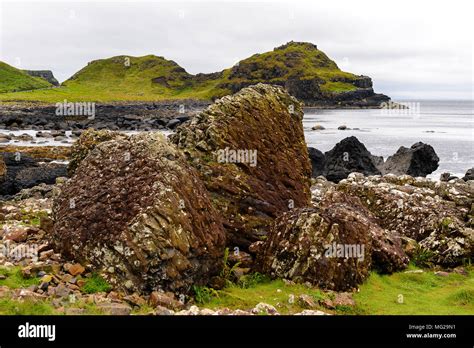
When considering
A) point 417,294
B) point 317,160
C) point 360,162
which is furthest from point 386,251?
point 317,160

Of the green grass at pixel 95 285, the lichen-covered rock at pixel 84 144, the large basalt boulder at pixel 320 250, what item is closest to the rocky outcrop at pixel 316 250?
the large basalt boulder at pixel 320 250

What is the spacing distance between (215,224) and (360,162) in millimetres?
35069

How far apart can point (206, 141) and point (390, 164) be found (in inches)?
1466

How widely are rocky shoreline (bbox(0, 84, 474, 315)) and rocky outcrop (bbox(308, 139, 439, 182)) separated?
24790 millimetres

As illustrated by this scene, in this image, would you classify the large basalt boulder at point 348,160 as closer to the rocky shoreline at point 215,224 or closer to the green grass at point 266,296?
the rocky shoreline at point 215,224

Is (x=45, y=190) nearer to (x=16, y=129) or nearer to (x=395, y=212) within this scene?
(x=395, y=212)

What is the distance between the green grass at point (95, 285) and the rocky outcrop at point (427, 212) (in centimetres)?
1092

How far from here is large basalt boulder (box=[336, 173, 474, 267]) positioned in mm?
17281

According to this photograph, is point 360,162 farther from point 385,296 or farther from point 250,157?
point 385,296

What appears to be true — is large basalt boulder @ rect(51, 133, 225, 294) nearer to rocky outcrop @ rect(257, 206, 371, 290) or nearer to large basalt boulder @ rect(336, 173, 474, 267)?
rocky outcrop @ rect(257, 206, 371, 290)

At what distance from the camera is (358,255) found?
1437 cm

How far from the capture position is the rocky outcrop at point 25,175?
3334 centimetres

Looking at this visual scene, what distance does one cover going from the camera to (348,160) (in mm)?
46469
